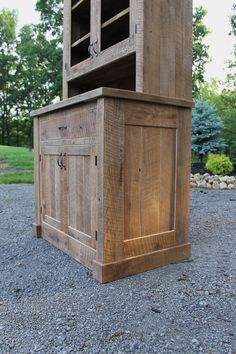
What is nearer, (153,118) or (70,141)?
(153,118)

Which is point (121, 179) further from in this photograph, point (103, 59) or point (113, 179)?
point (103, 59)

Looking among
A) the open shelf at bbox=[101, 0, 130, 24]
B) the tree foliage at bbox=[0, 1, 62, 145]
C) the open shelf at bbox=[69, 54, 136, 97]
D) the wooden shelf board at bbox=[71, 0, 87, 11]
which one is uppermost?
the tree foliage at bbox=[0, 1, 62, 145]

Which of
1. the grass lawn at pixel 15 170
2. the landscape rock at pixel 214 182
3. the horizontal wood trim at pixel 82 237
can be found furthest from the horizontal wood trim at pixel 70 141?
the grass lawn at pixel 15 170

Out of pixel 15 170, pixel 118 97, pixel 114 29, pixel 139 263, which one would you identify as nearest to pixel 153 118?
pixel 118 97

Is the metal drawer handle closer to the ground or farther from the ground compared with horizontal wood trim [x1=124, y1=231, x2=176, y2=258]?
farther from the ground

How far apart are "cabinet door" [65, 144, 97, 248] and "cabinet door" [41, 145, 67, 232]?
93mm

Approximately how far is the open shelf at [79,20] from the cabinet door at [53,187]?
1042 millimetres

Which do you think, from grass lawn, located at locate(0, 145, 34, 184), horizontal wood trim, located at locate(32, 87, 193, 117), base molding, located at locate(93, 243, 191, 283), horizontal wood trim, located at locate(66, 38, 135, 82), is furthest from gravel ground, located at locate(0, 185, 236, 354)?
grass lawn, located at locate(0, 145, 34, 184)

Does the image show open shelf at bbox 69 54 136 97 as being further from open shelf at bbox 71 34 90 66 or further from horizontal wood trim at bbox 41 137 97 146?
horizontal wood trim at bbox 41 137 97 146

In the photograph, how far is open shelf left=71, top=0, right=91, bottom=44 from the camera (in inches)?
95.4

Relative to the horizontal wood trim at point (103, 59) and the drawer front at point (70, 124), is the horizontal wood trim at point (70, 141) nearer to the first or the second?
the drawer front at point (70, 124)

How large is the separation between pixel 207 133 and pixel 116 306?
5.88 m

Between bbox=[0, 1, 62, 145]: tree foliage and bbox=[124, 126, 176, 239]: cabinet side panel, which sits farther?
bbox=[0, 1, 62, 145]: tree foliage

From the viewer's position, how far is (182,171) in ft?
6.22
